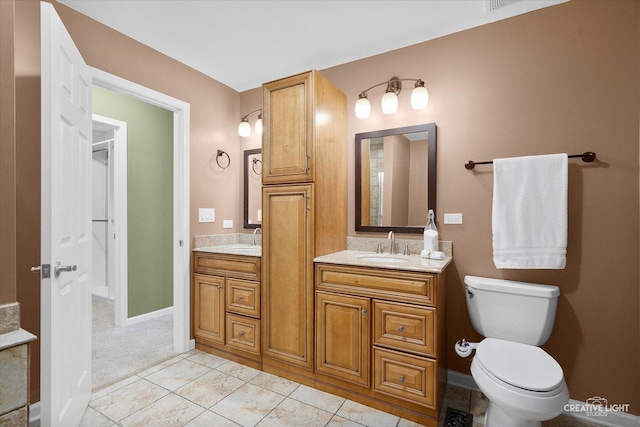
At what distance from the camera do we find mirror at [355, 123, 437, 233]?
7.50 ft

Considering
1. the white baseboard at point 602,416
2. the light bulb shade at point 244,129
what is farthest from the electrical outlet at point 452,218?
the light bulb shade at point 244,129

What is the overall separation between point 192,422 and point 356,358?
1.02 metres

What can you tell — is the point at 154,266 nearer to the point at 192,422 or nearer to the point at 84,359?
the point at 84,359

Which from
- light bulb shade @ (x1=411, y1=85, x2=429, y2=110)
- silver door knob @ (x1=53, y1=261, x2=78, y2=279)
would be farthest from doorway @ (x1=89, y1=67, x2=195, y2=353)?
light bulb shade @ (x1=411, y1=85, x2=429, y2=110)

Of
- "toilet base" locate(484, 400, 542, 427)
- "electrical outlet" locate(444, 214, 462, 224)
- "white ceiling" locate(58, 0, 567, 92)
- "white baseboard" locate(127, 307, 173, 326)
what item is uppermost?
"white ceiling" locate(58, 0, 567, 92)

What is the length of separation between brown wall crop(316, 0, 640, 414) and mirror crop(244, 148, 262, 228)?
170 cm

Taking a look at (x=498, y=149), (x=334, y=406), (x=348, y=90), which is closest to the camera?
(x=334, y=406)

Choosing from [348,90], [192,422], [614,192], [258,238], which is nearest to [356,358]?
[192,422]

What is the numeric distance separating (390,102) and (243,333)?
2.11 metres

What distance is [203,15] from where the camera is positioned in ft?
6.75

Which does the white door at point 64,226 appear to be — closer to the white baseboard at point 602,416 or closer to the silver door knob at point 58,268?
the silver door knob at point 58,268

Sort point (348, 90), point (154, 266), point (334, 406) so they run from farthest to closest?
point (154, 266) → point (348, 90) → point (334, 406)

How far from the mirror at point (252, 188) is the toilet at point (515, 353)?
2.01 m

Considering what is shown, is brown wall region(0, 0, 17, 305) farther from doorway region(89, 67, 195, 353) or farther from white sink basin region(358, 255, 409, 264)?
white sink basin region(358, 255, 409, 264)
